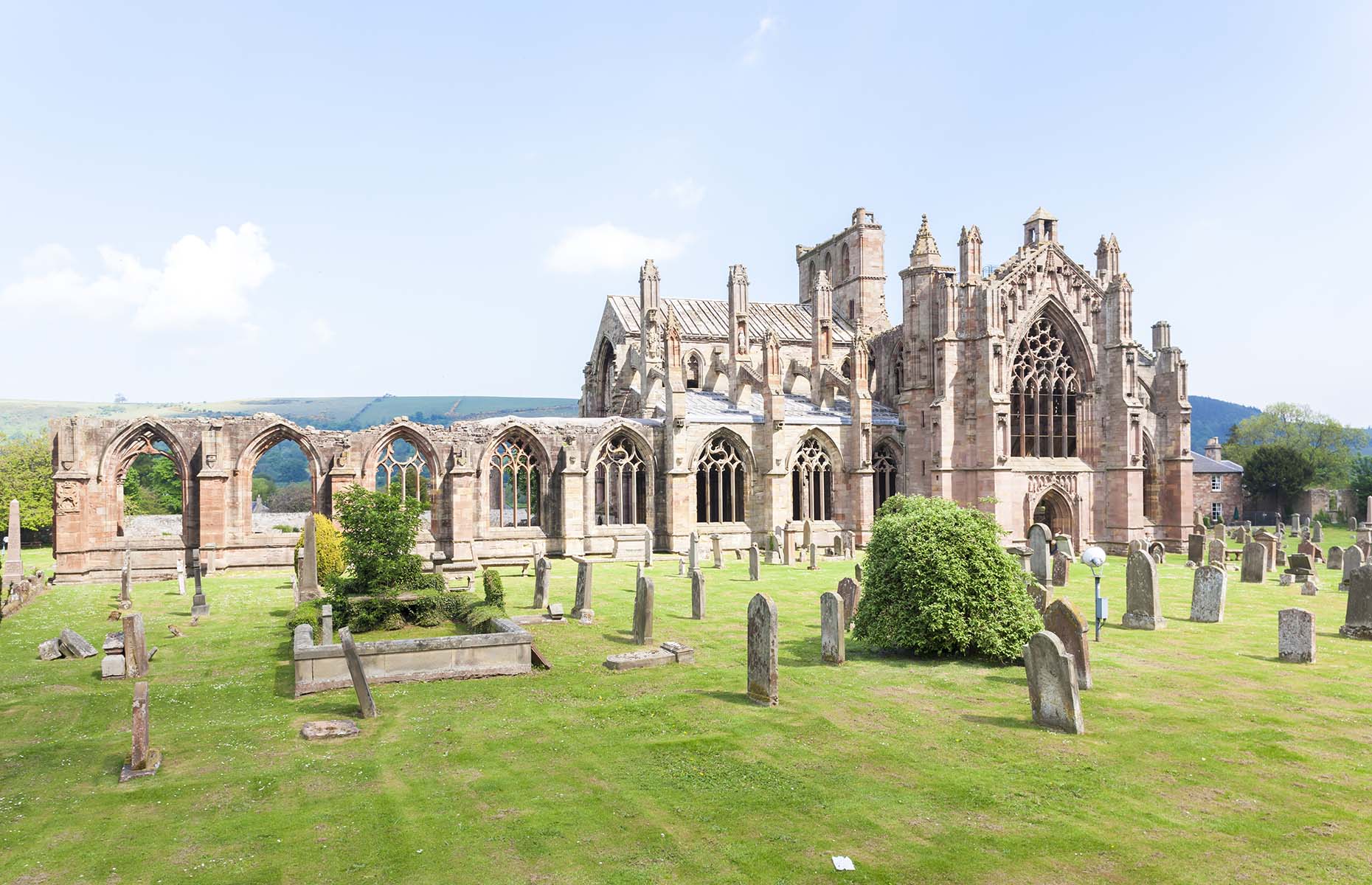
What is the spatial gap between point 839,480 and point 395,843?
31279 millimetres

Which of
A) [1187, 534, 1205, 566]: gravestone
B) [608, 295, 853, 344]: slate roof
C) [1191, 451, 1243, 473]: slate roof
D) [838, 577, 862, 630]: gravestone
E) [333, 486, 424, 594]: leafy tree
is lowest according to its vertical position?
[1187, 534, 1205, 566]: gravestone

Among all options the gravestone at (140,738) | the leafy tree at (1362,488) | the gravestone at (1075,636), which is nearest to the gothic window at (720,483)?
the gravestone at (1075,636)

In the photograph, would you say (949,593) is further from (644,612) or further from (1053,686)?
(644,612)

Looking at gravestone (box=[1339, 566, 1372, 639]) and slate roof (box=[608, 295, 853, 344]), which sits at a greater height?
slate roof (box=[608, 295, 853, 344])

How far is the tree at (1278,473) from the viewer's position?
60.9 metres

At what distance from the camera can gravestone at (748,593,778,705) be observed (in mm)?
12023

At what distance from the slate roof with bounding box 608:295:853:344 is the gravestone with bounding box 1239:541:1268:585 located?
2285cm

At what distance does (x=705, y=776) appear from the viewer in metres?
9.36

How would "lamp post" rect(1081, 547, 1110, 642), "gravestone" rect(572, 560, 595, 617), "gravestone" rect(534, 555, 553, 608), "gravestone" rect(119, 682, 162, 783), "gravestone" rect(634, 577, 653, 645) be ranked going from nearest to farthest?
1. "gravestone" rect(119, 682, 162, 783)
2. "lamp post" rect(1081, 547, 1110, 642)
3. "gravestone" rect(634, 577, 653, 645)
4. "gravestone" rect(572, 560, 595, 617)
5. "gravestone" rect(534, 555, 553, 608)

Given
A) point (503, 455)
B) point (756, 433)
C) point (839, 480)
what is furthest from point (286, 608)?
point (839, 480)

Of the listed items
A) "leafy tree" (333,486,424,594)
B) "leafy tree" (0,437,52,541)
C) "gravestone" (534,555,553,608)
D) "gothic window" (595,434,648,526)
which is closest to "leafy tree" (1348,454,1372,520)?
"gothic window" (595,434,648,526)

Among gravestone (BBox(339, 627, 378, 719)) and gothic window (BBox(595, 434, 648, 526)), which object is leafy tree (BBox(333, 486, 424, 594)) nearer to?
gravestone (BBox(339, 627, 378, 719))

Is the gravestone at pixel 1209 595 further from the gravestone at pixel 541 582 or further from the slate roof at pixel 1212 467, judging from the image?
the slate roof at pixel 1212 467

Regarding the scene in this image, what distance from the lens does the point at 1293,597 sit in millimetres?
22844
